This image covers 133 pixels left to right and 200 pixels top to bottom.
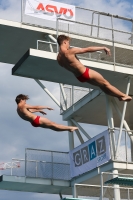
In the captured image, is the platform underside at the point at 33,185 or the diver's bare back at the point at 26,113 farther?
the platform underside at the point at 33,185

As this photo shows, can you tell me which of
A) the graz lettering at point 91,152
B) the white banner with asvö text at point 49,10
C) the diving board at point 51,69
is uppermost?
the white banner with asvö text at point 49,10

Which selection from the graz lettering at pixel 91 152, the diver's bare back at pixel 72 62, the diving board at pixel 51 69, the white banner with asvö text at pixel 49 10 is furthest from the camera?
the white banner with asvö text at pixel 49 10

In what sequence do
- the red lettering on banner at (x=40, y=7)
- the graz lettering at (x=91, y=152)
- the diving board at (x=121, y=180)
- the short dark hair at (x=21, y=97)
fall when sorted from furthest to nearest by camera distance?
the red lettering on banner at (x=40, y=7) → the graz lettering at (x=91, y=152) → the diving board at (x=121, y=180) → the short dark hair at (x=21, y=97)

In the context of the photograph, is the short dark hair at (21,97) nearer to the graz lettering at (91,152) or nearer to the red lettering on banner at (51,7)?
the graz lettering at (91,152)

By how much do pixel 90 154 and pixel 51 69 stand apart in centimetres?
506

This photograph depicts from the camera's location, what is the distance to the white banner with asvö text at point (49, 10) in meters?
30.8

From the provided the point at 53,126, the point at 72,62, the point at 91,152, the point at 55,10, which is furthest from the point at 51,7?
the point at 72,62

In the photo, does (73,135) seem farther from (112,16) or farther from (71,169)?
(112,16)

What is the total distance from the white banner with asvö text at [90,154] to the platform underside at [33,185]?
52.2 inches

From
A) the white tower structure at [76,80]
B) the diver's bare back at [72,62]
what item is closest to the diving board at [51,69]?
the white tower structure at [76,80]

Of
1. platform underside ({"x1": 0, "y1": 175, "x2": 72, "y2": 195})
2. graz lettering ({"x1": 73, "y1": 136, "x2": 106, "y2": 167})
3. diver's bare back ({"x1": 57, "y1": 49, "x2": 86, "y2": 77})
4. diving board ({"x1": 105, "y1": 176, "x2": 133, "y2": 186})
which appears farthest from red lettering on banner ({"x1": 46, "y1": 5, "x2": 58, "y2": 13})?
diver's bare back ({"x1": 57, "y1": 49, "x2": 86, "y2": 77})

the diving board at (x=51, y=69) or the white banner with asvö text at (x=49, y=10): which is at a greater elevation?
the white banner with asvö text at (x=49, y=10)

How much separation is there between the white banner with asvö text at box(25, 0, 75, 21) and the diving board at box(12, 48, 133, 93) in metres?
4.31

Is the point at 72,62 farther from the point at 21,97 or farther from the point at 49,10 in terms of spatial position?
the point at 49,10
